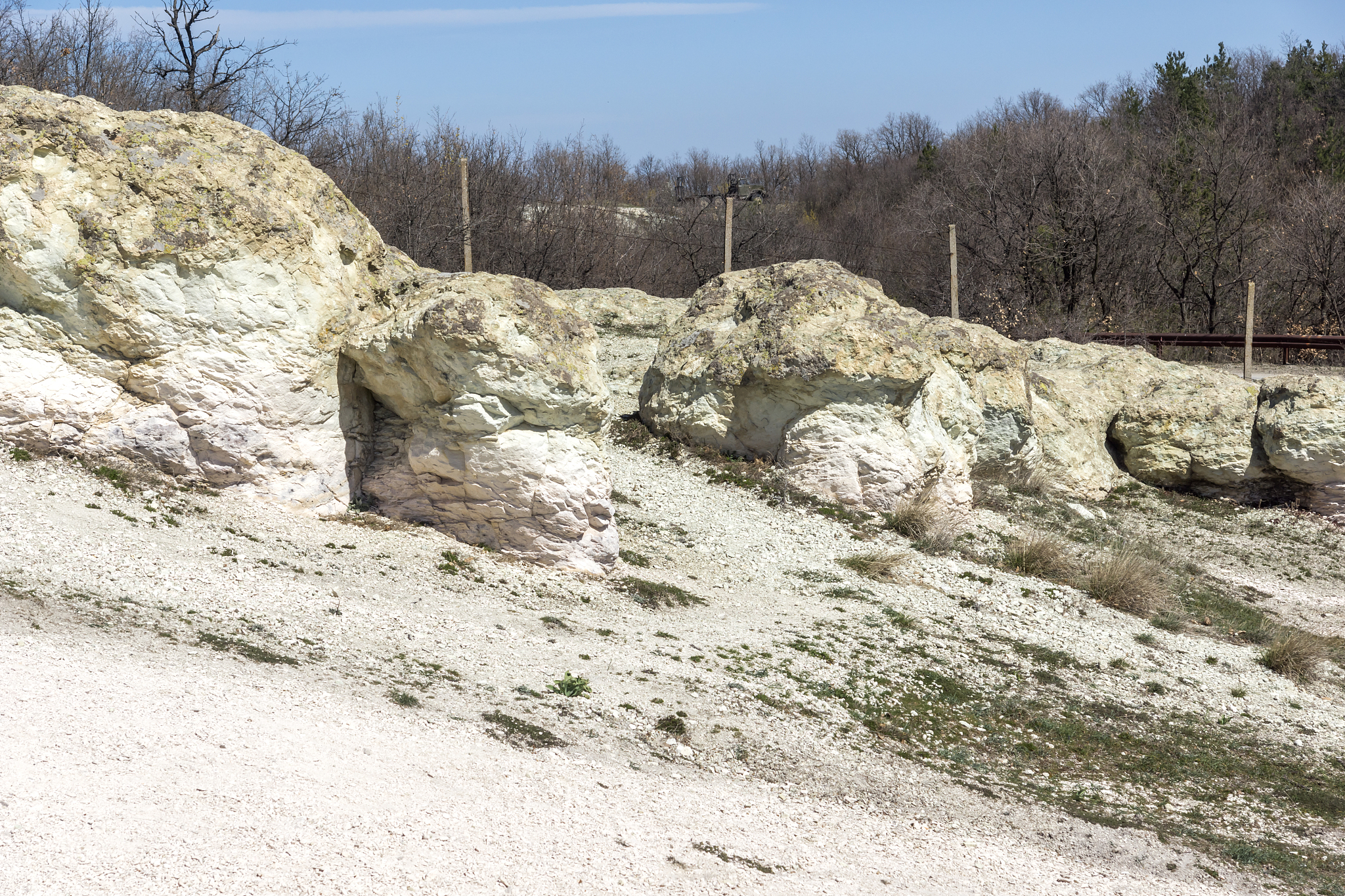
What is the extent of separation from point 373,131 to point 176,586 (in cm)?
2090

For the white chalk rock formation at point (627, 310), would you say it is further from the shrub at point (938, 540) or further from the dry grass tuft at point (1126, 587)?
the dry grass tuft at point (1126, 587)

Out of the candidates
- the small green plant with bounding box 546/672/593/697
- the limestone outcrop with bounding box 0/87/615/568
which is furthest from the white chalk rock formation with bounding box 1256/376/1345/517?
the small green plant with bounding box 546/672/593/697

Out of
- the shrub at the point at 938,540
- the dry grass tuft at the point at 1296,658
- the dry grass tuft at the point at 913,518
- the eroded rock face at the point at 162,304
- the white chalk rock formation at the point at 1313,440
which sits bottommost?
the dry grass tuft at the point at 1296,658

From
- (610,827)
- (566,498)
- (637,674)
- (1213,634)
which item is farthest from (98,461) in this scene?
(1213,634)

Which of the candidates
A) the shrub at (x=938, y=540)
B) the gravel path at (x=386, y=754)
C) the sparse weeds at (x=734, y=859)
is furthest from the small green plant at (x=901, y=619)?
the sparse weeds at (x=734, y=859)

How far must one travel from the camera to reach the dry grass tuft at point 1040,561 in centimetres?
1017

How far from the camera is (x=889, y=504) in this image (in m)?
11.2

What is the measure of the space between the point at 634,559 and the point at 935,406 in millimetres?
5381

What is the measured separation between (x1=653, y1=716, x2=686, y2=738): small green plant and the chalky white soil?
98 millimetres

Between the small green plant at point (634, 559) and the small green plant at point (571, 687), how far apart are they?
2875 mm

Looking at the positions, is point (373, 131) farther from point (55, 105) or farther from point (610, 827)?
point (610, 827)

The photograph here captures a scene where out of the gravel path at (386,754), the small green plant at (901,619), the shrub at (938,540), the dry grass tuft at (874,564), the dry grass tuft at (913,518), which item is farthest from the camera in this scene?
the dry grass tuft at (913,518)

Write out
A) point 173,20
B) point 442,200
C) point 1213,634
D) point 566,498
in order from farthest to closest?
1. point 442,200
2. point 173,20
3. point 1213,634
4. point 566,498

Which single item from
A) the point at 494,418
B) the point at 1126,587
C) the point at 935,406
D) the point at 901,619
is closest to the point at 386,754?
the point at 494,418
